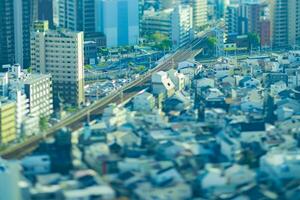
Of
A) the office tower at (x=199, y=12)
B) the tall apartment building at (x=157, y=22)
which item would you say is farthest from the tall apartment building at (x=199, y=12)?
the tall apartment building at (x=157, y=22)

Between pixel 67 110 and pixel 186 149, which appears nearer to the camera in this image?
pixel 186 149

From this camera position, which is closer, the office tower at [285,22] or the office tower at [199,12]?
the office tower at [285,22]

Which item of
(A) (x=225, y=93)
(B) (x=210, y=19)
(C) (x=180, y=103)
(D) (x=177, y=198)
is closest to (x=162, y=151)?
(D) (x=177, y=198)

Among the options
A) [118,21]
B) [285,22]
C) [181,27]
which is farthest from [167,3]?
[285,22]

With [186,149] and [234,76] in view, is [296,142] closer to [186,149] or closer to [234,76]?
[186,149]

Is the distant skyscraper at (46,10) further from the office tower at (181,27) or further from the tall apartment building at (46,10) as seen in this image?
the office tower at (181,27)

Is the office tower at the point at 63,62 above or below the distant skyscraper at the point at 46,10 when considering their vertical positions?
below
